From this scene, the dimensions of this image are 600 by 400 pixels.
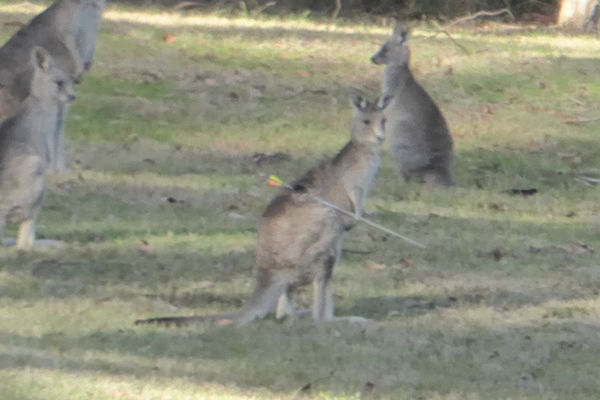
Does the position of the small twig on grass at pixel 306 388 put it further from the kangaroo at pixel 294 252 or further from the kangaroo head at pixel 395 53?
the kangaroo head at pixel 395 53

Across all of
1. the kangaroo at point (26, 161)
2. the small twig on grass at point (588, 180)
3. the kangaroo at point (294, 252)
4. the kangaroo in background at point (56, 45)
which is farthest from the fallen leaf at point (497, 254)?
the kangaroo in background at point (56, 45)

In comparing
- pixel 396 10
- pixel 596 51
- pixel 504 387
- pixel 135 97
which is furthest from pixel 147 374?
pixel 396 10

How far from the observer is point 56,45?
1177 centimetres

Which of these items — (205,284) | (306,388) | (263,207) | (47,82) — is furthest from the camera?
(263,207)

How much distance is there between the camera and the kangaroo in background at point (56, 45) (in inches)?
438

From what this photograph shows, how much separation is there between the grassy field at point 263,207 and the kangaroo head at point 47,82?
97cm

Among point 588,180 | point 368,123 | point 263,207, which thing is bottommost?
point 588,180

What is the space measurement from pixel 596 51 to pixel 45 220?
457 inches

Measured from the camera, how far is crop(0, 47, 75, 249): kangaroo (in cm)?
777

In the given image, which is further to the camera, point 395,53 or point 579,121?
point 579,121

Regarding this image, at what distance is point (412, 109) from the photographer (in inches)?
453

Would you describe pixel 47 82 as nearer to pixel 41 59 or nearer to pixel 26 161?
pixel 41 59

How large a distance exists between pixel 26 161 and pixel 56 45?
4167mm

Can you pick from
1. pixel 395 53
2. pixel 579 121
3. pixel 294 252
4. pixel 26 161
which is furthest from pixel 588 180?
pixel 294 252
